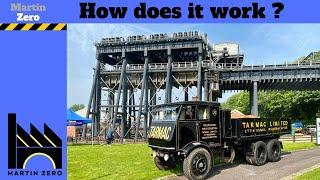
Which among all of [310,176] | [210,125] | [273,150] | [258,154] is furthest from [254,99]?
[310,176]

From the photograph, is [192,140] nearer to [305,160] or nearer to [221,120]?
[221,120]

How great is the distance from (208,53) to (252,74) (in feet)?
27.8

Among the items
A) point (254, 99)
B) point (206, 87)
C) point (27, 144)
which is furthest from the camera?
point (254, 99)

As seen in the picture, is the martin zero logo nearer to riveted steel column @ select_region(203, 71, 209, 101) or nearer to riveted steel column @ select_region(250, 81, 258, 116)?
riveted steel column @ select_region(203, 71, 209, 101)

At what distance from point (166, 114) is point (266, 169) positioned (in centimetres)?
536

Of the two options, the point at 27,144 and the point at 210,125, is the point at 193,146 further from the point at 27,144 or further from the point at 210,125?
the point at 27,144

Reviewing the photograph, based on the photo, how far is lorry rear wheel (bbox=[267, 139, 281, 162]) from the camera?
1931 cm

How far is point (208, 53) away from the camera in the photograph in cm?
6038

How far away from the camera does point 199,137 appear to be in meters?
15.5

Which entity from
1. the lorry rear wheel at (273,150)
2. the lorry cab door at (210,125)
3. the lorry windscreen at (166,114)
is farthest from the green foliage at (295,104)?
the lorry windscreen at (166,114)

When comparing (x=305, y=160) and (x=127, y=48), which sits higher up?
(x=127, y=48)

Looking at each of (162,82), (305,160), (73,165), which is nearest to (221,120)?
(305,160)

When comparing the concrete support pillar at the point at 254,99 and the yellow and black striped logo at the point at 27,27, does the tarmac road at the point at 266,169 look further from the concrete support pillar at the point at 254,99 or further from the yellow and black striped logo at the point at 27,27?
the concrete support pillar at the point at 254,99

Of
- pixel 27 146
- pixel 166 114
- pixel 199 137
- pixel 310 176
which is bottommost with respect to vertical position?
pixel 310 176
